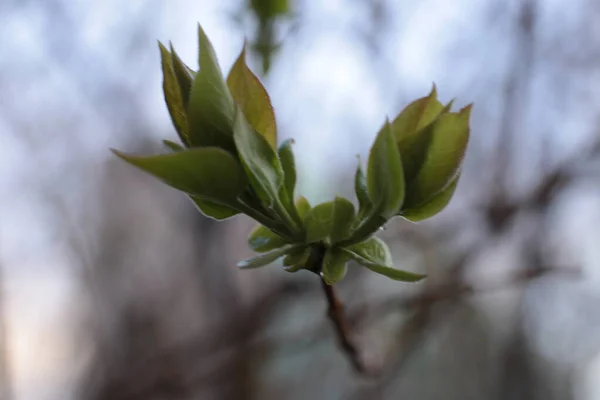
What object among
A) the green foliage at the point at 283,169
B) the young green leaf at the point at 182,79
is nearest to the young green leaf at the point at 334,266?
the green foliage at the point at 283,169

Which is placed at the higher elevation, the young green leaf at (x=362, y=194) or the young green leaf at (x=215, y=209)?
the young green leaf at (x=215, y=209)

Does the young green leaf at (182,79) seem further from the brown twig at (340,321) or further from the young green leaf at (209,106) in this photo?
the brown twig at (340,321)

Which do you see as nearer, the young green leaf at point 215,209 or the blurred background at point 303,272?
the young green leaf at point 215,209

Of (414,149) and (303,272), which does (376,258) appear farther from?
(303,272)

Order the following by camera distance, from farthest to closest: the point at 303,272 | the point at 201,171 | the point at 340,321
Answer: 1. the point at 303,272
2. the point at 340,321
3. the point at 201,171

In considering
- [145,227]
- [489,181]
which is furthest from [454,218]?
[145,227]

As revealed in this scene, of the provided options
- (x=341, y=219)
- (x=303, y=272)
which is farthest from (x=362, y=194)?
(x=303, y=272)

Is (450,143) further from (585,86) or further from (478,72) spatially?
(585,86)
